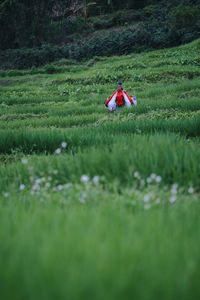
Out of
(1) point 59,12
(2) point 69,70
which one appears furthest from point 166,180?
(1) point 59,12

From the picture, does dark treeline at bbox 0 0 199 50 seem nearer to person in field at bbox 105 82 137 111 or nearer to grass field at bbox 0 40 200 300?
person in field at bbox 105 82 137 111

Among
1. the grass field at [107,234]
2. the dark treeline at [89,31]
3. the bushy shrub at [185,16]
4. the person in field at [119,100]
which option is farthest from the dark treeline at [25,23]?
the grass field at [107,234]

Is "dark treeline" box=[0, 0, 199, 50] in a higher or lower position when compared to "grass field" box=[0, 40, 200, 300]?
higher

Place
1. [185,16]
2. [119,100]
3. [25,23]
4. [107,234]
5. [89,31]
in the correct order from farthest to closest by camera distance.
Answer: [89,31] → [25,23] → [185,16] → [119,100] → [107,234]

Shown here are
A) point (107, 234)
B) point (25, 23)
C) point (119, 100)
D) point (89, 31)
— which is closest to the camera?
point (107, 234)

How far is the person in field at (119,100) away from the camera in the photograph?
26.4 feet

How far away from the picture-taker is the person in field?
26.4 ft

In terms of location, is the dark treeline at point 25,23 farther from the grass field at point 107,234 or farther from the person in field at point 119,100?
the grass field at point 107,234

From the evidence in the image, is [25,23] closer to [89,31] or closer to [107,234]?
[89,31]

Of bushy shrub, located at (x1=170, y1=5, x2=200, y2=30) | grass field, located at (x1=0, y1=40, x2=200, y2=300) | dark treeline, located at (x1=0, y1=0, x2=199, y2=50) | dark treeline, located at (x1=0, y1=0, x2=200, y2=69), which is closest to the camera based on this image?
grass field, located at (x1=0, y1=40, x2=200, y2=300)

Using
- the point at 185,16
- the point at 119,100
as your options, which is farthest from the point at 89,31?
the point at 119,100

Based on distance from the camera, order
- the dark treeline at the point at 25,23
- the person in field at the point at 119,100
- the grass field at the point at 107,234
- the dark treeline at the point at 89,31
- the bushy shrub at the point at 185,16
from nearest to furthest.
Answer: the grass field at the point at 107,234
the person in field at the point at 119,100
the bushy shrub at the point at 185,16
the dark treeline at the point at 89,31
the dark treeline at the point at 25,23

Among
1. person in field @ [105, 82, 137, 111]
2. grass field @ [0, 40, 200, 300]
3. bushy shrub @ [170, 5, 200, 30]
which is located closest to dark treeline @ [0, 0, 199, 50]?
bushy shrub @ [170, 5, 200, 30]

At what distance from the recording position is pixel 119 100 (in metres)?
8.38
